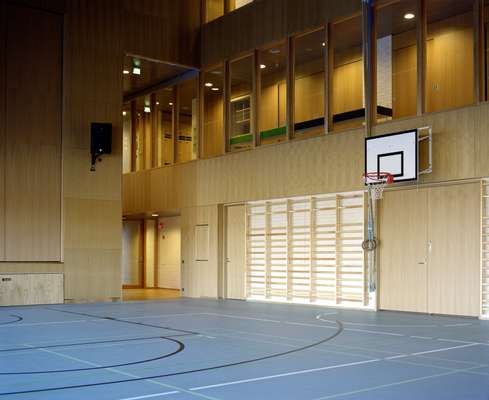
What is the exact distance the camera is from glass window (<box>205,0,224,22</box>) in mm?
21525

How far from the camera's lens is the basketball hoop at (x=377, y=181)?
14898 millimetres

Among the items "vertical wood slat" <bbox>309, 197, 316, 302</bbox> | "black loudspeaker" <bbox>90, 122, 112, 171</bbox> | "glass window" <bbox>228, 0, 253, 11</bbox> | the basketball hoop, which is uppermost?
"glass window" <bbox>228, 0, 253, 11</bbox>

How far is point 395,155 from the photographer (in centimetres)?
1492

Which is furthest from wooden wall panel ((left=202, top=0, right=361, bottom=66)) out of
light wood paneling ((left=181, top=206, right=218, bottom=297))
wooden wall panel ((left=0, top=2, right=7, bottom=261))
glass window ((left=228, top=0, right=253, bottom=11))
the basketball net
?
wooden wall panel ((left=0, top=2, right=7, bottom=261))

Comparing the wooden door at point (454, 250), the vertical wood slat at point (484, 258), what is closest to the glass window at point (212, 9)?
the wooden door at point (454, 250)

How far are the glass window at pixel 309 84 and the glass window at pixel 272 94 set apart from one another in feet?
1.45

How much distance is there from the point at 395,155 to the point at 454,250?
2.51 meters

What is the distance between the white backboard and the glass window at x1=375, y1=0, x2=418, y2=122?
105cm

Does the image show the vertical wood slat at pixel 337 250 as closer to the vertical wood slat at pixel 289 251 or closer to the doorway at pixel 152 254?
the vertical wood slat at pixel 289 251

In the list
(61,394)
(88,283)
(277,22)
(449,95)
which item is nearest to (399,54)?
(449,95)

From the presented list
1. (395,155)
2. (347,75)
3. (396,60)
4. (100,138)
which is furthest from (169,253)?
(395,155)

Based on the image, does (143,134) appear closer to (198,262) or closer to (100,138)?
(100,138)

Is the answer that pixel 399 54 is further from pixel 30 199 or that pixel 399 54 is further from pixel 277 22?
pixel 30 199

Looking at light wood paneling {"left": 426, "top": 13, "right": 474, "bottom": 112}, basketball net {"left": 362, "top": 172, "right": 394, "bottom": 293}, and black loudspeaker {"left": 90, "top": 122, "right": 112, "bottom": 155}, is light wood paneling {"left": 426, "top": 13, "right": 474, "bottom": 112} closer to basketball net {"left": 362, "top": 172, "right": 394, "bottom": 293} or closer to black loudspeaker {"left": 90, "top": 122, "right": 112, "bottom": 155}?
basketball net {"left": 362, "top": 172, "right": 394, "bottom": 293}
